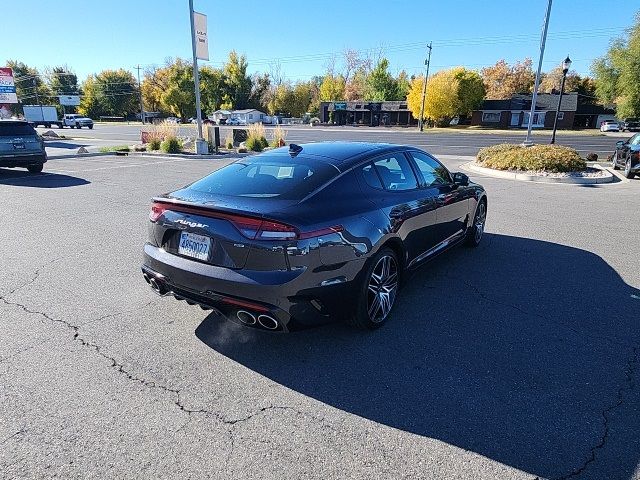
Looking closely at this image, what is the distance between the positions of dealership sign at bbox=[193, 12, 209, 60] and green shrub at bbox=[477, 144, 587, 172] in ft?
44.6

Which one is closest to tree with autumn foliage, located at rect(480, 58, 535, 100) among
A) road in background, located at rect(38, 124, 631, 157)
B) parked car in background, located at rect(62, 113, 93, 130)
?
road in background, located at rect(38, 124, 631, 157)

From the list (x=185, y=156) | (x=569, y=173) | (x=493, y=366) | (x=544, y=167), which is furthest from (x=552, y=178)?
(x=185, y=156)

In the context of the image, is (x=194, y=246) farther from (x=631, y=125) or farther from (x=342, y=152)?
(x=631, y=125)

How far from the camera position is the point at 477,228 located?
19.9 ft

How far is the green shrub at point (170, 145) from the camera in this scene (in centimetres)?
1995

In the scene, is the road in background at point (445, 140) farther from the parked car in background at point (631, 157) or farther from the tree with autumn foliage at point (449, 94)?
the tree with autumn foliage at point (449, 94)

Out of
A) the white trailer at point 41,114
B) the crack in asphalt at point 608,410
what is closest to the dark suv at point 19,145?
the crack in asphalt at point 608,410

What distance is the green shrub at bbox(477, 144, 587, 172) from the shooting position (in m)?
13.7

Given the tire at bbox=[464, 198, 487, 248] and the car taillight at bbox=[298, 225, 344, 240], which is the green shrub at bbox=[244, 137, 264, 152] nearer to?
the tire at bbox=[464, 198, 487, 248]

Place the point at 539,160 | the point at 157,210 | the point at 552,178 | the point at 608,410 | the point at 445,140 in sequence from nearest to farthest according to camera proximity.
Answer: the point at 608,410
the point at 157,210
the point at 552,178
the point at 539,160
the point at 445,140

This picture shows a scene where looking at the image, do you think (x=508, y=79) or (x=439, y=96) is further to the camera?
(x=508, y=79)

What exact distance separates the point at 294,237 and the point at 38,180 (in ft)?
39.8

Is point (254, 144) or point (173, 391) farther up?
point (254, 144)

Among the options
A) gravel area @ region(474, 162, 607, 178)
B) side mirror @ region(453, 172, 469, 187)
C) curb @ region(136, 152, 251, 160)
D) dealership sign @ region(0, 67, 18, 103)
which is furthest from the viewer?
dealership sign @ region(0, 67, 18, 103)
